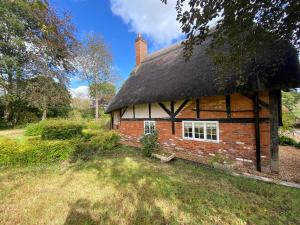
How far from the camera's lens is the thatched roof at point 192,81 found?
15.9 ft

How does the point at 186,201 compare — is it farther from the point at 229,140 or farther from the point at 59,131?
the point at 59,131

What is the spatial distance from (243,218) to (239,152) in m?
3.11

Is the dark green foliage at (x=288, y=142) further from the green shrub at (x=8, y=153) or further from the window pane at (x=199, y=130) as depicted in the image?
the green shrub at (x=8, y=153)

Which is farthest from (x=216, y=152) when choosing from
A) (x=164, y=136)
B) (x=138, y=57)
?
(x=138, y=57)

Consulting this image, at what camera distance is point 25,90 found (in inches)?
650

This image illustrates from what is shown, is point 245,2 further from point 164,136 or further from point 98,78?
point 98,78

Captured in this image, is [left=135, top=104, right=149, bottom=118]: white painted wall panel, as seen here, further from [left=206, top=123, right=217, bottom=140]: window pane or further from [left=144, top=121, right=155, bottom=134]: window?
[left=206, top=123, right=217, bottom=140]: window pane

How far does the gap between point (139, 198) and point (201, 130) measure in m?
4.15

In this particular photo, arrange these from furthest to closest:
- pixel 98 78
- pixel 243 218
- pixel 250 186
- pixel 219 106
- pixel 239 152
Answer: pixel 98 78 → pixel 219 106 → pixel 239 152 → pixel 250 186 → pixel 243 218

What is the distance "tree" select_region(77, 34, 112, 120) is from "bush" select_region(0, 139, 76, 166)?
61.3 feet

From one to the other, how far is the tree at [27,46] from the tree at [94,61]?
405 centimetres

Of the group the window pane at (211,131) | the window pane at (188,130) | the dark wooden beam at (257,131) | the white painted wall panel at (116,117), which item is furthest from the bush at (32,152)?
the dark wooden beam at (257,131)

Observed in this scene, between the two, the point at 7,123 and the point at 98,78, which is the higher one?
the point at 98,78

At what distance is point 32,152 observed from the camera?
595 cm
